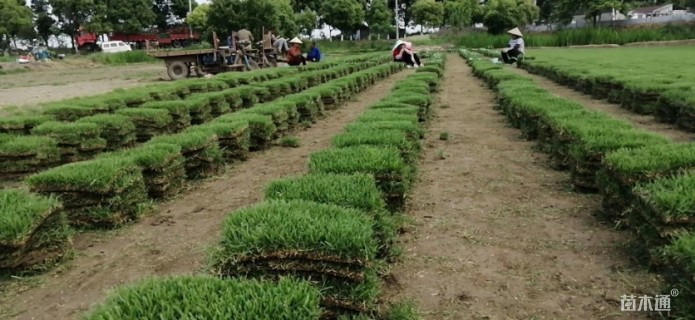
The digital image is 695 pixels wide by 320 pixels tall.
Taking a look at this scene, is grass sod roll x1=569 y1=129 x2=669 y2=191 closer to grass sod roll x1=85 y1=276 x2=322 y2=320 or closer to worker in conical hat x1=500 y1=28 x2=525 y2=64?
grass sod roll x1=85 y1=276 x2=322 y2=320

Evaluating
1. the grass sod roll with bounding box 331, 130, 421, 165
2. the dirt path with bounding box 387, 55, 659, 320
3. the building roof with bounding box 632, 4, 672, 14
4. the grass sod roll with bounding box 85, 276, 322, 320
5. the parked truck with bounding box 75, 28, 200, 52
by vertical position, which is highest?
the building roof with bounding box 632, 4, 672, 14

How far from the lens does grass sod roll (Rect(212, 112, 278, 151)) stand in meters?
7.95

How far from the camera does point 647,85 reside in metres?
10.0

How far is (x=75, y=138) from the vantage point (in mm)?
7223

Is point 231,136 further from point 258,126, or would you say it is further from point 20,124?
point 20,124

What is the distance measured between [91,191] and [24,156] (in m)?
2.58

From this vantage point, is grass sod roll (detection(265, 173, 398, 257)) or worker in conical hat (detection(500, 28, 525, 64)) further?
worker in conical hat (detection(500, 28, 525, 64))

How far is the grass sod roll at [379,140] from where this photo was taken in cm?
530

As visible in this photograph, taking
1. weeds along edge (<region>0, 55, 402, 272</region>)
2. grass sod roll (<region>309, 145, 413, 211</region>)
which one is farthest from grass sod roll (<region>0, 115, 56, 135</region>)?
grass sod roll (<region>309, 145, 413, 211</region>)

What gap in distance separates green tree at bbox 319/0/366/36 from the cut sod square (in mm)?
53784

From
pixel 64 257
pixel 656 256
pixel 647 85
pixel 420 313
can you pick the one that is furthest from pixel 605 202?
pixel 647 85

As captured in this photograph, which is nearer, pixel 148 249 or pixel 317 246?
pixel 317 246

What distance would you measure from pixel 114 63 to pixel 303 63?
23708mm

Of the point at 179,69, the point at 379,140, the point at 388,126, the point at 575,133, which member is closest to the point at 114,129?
the point at 388,126
